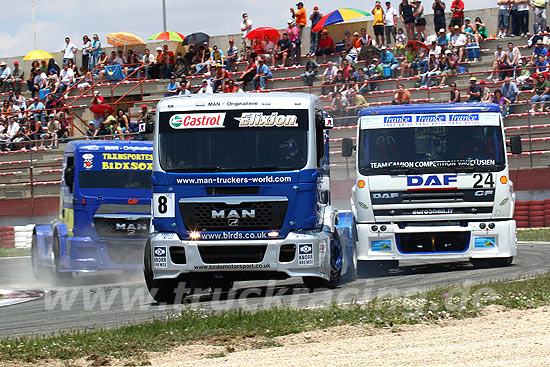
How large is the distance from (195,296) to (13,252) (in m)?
15.3

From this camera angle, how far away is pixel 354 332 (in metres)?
9.37

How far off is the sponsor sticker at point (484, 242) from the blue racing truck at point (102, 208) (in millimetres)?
5684

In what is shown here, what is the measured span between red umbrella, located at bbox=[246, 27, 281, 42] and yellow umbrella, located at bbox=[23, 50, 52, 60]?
10806 millimetres

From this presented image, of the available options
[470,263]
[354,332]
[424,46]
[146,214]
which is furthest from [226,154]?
[424,46]

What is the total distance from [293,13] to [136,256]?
2032 centimetres

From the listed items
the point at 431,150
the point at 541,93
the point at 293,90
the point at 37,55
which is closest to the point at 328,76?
the point at 293,90

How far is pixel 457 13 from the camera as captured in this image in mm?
31719

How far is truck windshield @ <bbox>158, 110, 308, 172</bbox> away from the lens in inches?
490

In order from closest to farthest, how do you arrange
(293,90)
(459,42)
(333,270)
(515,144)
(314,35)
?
(333,270)
(515,144)
(459,42)
(293,90)
(314,35)

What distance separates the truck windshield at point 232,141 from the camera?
1245cm

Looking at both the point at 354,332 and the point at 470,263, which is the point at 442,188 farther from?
the point at 354,332

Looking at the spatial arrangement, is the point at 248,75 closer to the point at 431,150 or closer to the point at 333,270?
the point at 431,150

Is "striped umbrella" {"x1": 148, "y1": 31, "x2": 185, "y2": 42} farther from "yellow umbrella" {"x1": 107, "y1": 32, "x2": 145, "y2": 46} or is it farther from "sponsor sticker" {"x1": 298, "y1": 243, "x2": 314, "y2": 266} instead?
"sponsor sticker" {"x1": 298, "y1": 243, "x2": 314, "y2": 266}

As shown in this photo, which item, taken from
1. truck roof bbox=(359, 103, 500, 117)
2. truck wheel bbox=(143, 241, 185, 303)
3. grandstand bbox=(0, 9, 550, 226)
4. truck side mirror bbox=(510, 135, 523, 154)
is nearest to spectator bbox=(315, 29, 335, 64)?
grandstand bbox=(0, 9, 550, 226)
